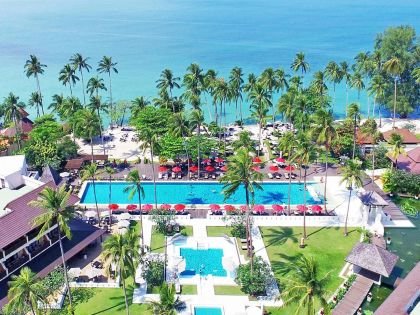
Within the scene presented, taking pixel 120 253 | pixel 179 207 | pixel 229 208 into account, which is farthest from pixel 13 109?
pixel 120 253

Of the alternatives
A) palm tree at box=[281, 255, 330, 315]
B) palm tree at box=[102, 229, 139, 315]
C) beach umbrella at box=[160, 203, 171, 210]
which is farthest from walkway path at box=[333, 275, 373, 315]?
beach umbrella at box=[160, 203, 171, 210]

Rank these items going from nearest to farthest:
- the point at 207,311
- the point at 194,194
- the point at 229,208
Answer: the point at 207,311 → the point at 229,208 → the point at 194,194

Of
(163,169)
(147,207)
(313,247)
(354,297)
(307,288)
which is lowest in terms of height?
(354,297)

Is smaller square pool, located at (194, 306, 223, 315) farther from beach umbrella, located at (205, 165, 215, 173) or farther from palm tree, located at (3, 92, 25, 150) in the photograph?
palm tree, located at (3, 92, 25, 150)

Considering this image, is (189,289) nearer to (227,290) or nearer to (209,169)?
(227,290)

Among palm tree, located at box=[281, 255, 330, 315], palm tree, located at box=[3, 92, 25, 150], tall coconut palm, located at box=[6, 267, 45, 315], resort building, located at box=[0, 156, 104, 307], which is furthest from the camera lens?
palm tree, located at box=[3, 92, 25, 150]

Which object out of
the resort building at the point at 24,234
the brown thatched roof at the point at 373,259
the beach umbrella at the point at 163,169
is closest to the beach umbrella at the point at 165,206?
the resort building at the point at 24,234

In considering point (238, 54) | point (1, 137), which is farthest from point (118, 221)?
point (238, 54)
